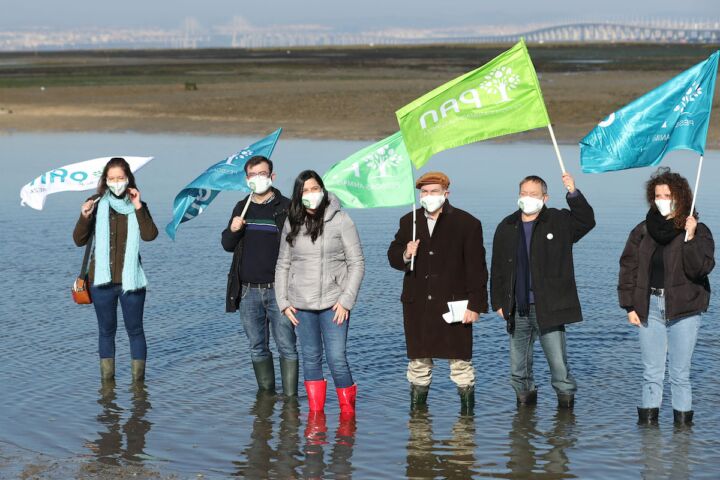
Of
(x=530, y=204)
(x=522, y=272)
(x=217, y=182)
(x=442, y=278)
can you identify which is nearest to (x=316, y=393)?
(x=442, y=278)

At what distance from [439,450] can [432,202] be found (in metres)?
1.68

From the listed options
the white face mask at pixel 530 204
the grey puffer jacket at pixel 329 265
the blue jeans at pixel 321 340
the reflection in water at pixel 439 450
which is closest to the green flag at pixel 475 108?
the white face mask at pixel 530 204

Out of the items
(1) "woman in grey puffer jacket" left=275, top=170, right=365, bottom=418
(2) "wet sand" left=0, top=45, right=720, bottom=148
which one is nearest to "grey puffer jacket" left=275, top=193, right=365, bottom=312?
(1) "woman in grey puffer jacket" left=275, top=170, right=365, bottom=418

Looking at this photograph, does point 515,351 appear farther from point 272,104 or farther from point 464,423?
point 272,104

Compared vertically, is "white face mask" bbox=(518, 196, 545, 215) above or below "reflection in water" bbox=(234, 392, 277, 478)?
above

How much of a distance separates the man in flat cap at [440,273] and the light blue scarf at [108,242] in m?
2.13

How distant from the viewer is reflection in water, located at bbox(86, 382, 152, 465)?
25.9ft

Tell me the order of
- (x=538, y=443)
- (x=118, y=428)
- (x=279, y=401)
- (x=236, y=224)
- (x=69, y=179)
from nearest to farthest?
(x=538, y=443) < (x=118, y=428) < (x=236, y=224) < (x=279, y=401) < (x=69, y=179)

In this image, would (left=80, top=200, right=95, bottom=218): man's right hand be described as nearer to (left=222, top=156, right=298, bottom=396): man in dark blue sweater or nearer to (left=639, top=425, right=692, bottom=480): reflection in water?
(left=222, top=156, right=298, bottom=396): man in dark blue sweater

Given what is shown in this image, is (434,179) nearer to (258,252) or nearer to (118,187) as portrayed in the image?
(258,252)

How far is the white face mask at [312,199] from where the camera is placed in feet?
26.5

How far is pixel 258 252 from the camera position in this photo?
8.82 meters

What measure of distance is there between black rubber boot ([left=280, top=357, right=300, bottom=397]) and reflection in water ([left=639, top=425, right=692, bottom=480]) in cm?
258

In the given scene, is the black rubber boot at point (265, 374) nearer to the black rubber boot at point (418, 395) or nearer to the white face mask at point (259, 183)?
the black rubber boot at point (418, 395)
